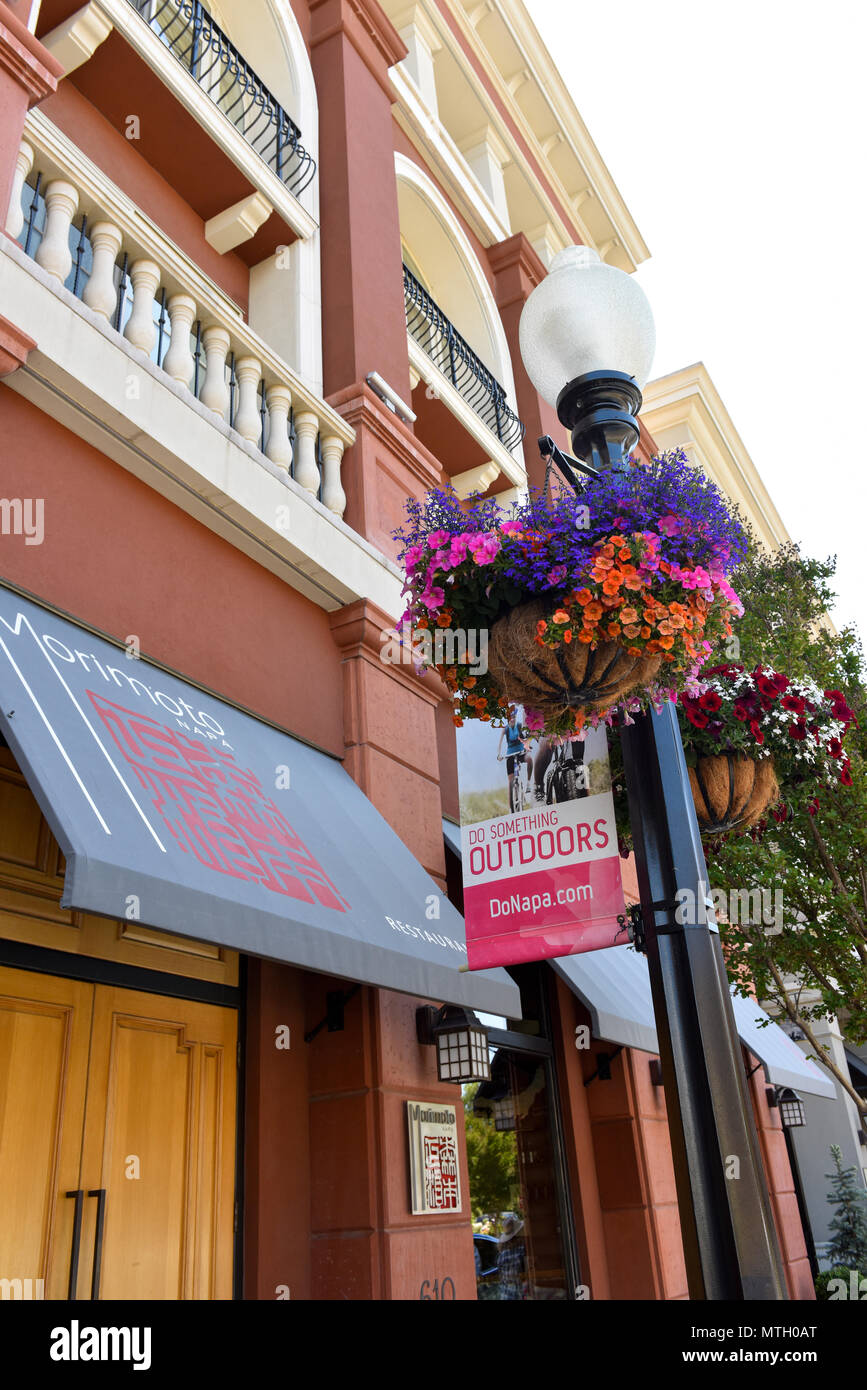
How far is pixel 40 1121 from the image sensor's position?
3855 millimetres

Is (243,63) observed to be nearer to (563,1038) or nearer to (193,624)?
(193,624)

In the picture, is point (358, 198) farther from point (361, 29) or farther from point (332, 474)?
point (332, 474)

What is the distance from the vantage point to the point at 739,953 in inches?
311

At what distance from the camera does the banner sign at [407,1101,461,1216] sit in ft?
16.2

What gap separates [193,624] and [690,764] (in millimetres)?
2734

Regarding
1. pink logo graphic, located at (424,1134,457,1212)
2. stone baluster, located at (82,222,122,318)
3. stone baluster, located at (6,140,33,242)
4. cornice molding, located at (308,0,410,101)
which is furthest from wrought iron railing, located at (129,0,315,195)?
pink logo graphic, located at (424,1134,457,1212)

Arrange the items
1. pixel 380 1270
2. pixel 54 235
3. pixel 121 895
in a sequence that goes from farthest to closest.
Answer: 1. pixel 54 235
2. pixel 380 1270
3. pixel 121 895

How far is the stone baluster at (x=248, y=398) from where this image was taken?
235 inches

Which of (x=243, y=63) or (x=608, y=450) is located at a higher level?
(x=243, y=63)

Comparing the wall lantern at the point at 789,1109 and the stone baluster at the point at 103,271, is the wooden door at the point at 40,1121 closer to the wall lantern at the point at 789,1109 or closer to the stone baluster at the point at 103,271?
the stone baluster at the point at 103,271

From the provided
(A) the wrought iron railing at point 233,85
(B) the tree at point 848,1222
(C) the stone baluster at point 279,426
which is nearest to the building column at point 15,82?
(C) the stone baluster at point 279,426

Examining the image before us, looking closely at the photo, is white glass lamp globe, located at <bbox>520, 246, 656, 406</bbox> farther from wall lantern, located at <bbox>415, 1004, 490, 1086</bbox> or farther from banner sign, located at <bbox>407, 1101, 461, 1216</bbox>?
banner sign, located at <bbox>407, 1101, 461, 1216</bbox>

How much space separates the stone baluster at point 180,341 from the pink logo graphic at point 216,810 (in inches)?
91.3

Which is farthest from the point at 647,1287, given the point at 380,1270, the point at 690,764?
the point at 690,764
